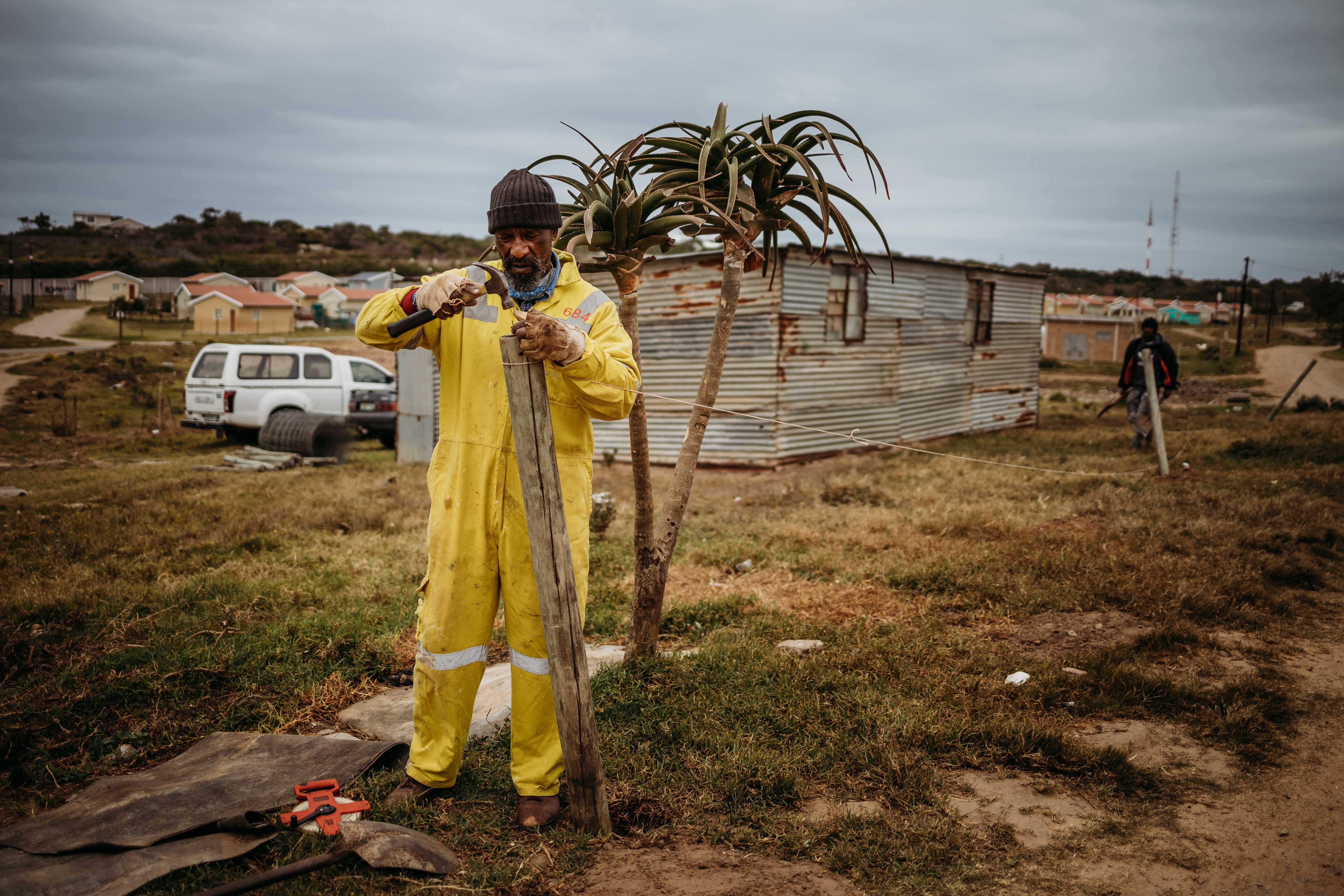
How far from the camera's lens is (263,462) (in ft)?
38.5

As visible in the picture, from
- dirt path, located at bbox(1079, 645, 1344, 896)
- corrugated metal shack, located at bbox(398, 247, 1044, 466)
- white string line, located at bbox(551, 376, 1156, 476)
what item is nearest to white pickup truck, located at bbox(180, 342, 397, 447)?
corrugated metal shack, located at bbox(398, 247, 1044, 466)

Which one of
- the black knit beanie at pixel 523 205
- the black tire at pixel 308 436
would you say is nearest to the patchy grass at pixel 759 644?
the black knit beanie at pixel 523 205

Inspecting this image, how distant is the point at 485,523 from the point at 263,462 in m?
10.6

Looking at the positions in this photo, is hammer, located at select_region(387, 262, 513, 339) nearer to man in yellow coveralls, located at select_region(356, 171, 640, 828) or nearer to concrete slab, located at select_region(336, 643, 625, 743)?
man in yellow coveralls, located at select_region(356, 171, 640, 828)

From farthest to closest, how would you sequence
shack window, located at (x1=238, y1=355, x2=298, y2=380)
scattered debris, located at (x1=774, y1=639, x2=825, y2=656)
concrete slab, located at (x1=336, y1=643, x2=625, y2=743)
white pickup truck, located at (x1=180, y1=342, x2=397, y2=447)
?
shack window, located at (x1=238, y1=355, x2=298, y2=380)
white pickup truck, located at (x1=180, y1=342, x2=397, y2=447)
scattered debris, located at (x1=774, y1=639, x2=825, y2=656)
concrete slab, located at (x1=336, y1=643, x2=625, y2=743)

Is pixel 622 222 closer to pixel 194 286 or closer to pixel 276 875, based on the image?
pixel 276 875

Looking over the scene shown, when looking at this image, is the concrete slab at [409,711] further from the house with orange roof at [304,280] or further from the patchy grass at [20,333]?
the house with orange roof at [304,280]

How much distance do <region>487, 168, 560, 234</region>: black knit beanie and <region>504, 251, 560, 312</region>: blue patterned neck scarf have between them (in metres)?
0.18

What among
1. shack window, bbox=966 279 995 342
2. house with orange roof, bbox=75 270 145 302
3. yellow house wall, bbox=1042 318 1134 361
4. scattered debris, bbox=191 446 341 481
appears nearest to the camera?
scattered debris, bbox=191 446 341 481

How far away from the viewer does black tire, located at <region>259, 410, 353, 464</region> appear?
12383mm

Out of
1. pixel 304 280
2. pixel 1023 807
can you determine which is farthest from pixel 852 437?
pixel 304 280

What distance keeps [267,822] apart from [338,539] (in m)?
4.71

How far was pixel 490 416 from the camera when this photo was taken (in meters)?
2.75

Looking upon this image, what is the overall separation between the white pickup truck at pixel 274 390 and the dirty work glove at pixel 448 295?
37.6 feet
